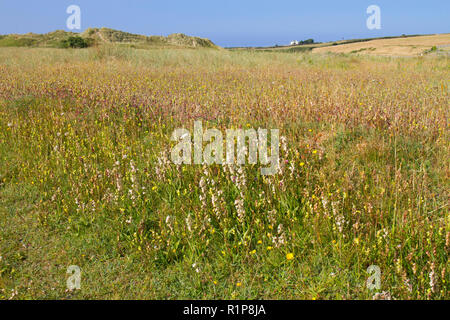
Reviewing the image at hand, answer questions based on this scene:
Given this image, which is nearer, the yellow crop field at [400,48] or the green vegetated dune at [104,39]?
the yellow crop field at [400,48]

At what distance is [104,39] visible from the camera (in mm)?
40656

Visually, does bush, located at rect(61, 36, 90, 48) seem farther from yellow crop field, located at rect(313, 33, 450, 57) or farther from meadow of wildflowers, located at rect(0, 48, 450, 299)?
meadow of wildflowers, located at rect(0, 48, 450, 299)

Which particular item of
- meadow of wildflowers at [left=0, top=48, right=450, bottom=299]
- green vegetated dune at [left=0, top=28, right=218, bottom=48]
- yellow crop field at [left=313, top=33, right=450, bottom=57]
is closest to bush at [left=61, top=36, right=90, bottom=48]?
green vegetated dune at [left=0, top=28, right=218, bottom=48]

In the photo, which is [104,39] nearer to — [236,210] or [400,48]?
[400,48]

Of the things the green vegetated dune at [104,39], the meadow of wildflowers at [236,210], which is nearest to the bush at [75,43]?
the green vegetated dune at [104,39]

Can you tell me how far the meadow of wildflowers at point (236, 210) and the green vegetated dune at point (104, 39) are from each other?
36.4m

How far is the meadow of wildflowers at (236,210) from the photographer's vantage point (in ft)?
8.36

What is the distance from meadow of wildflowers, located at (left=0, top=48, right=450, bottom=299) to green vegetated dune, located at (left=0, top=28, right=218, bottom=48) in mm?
36360

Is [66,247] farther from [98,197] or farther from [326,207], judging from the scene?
[326,207]

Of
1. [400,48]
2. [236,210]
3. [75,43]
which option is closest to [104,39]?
[75,43]

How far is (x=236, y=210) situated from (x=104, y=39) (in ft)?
144

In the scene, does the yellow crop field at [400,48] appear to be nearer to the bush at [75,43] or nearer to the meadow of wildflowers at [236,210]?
the bush at [75,43]
